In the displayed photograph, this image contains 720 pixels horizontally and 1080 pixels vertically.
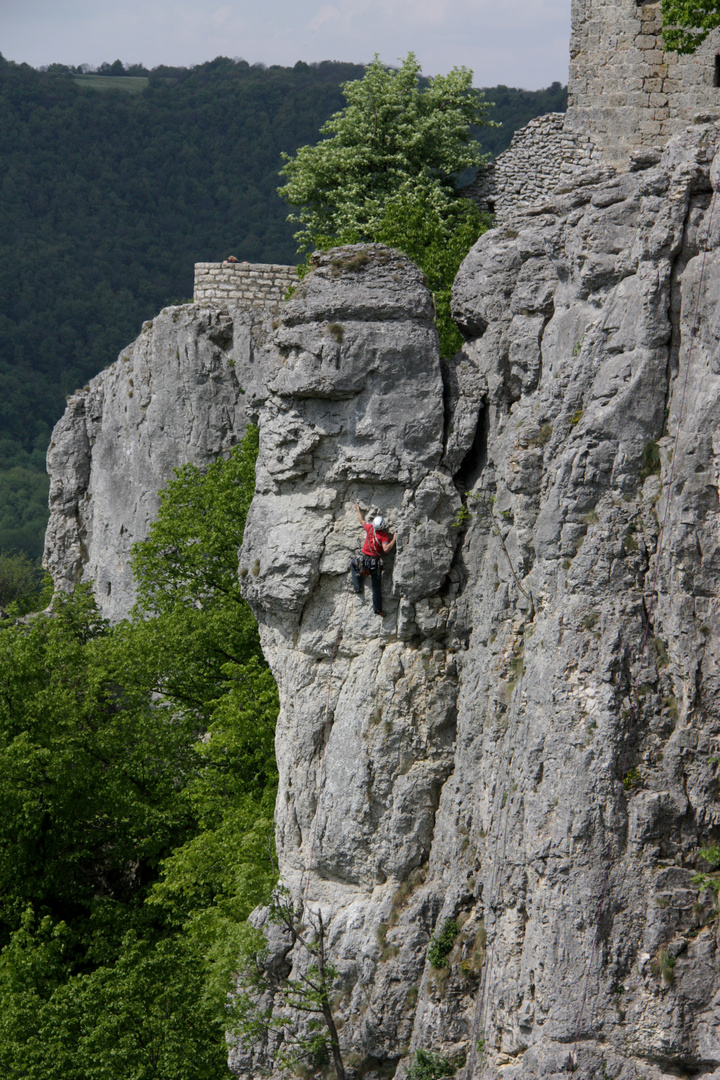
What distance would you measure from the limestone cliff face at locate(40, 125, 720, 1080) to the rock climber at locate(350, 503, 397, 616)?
27 centimetres

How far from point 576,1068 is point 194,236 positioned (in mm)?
98835

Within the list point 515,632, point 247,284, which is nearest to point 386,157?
point 247,284

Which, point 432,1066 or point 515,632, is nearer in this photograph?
point 432,1066

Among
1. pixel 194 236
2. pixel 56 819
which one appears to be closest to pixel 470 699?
pixel 56 819

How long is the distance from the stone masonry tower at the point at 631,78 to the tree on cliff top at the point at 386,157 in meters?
3.69

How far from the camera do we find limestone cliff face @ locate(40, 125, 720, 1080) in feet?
48.4

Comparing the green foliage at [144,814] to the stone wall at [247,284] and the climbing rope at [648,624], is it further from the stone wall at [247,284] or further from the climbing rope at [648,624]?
the climbing rope at [648,624]

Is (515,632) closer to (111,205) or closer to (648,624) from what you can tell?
(648,624)

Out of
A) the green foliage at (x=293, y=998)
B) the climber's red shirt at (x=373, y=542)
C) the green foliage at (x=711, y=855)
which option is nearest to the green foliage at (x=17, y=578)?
the green foliage at (x=293, y=998)

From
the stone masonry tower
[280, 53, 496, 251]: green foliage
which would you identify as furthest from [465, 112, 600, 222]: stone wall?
[280, 53, 496, 251]: green foliage

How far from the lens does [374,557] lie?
Answer: 19391 mm

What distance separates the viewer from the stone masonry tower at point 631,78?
2697 cm

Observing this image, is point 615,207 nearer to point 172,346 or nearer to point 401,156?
point 401,156

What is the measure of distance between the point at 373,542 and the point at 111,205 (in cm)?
9808
